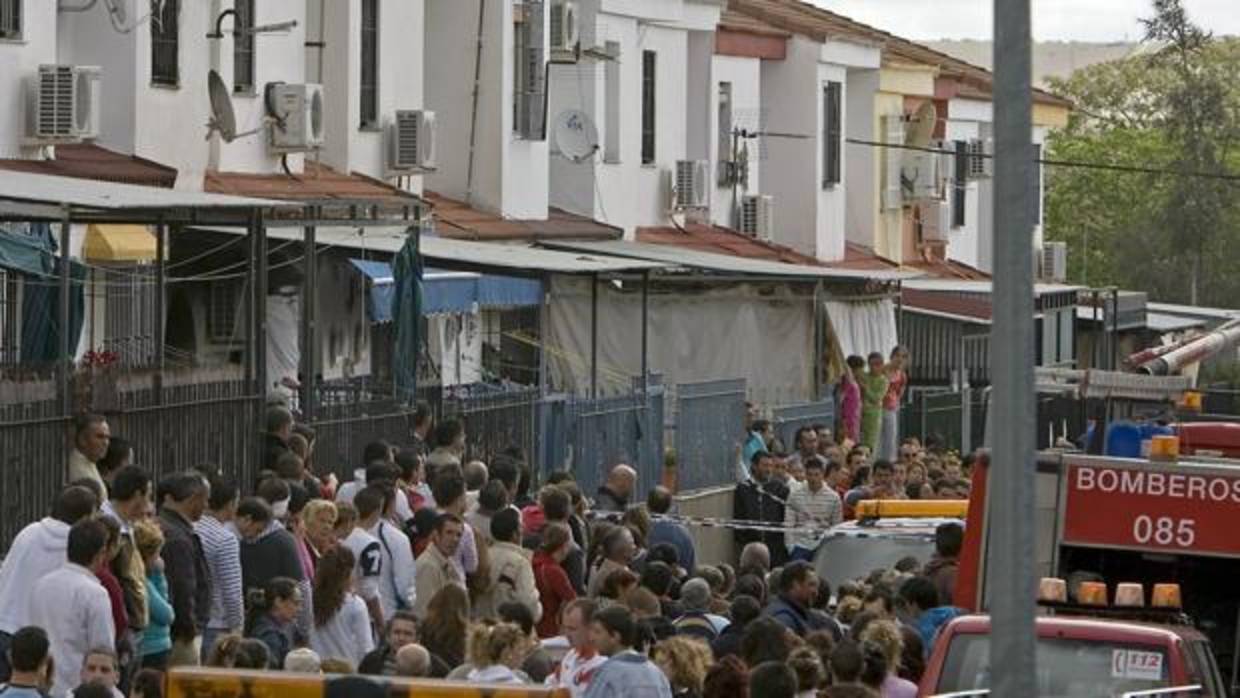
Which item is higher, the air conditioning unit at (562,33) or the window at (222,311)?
the air conditioning unit at (562,33)

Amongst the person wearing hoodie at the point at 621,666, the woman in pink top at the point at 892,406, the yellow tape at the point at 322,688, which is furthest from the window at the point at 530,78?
the yellow tape at the point at 322,688

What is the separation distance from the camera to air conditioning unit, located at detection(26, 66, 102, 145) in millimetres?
26922

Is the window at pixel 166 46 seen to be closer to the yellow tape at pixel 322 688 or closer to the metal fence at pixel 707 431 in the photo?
the metal fence at pixel 707 431

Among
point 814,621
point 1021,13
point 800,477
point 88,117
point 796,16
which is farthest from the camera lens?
point 796,16

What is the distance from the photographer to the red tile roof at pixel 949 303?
4831cm

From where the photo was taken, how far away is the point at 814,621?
17.1m

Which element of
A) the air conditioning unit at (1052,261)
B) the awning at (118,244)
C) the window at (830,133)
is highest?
the window at (830,133)

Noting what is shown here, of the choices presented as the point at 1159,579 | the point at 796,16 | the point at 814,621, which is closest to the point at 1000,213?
the point at 814,621

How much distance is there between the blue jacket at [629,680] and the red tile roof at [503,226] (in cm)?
2055

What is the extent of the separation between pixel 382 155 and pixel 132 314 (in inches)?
314

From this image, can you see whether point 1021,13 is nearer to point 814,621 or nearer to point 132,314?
point 814,621

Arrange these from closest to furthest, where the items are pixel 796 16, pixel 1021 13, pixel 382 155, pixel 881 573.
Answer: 1. pixel 1021 13
2. pixel 881 573
3. pixel 382 155
4. pixel 796 16

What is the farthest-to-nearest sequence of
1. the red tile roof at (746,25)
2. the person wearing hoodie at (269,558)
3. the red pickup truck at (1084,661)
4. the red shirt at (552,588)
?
the red tile roof at (746,25), the red shirt at (552,588), the person wearing hoodie at (269,558), the red pickup truck at (1084,661)

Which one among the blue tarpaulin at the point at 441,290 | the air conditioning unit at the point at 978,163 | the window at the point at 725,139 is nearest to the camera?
the blue tarpaulin at the point at 441,290
